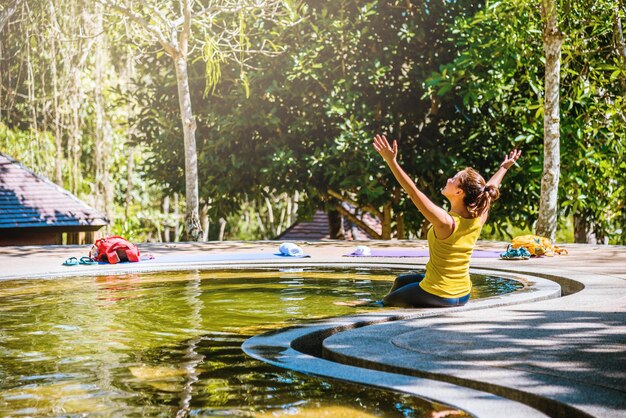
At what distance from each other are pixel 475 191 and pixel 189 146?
14155 mm

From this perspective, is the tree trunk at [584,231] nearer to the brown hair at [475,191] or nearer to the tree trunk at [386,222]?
the tree trunk at [386,222]

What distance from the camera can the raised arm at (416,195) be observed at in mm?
6285

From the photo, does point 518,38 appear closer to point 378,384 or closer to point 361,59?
point 361,59

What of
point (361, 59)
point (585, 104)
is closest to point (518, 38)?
point (585, 104)

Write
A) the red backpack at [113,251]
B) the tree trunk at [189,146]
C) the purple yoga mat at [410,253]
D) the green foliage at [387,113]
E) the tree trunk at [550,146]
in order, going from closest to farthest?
the red backpack at [113,251], the purple yoga mat at [410,253], the tree trunk at [550,146], the tree trunk at [189,146], the green foliage at [387,113]

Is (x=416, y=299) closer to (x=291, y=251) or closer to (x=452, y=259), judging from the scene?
(x=452, y=259)

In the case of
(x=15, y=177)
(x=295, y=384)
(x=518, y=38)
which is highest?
(x=518, y=38)

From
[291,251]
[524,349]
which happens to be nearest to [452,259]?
[524,349]

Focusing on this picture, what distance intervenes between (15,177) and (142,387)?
21215mm

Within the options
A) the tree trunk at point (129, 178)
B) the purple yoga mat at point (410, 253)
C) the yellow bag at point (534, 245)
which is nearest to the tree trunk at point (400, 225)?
the purple yoga mat at point (410, 253)

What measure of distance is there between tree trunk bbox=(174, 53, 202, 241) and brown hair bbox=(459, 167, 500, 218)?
13874mm

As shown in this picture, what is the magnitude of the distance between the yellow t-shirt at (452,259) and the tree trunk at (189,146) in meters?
13.6

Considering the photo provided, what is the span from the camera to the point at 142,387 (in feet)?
14.9

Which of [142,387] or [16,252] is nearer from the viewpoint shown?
[142,387]
